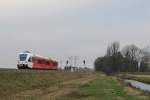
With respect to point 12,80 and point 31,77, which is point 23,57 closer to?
point 31,77

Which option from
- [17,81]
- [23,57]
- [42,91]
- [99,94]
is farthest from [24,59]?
[99,94]

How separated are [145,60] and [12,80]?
16450 cm

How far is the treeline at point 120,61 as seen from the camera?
184 meters

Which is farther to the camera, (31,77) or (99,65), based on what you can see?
(99,65)

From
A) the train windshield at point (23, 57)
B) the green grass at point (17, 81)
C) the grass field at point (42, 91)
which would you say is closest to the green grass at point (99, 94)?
the grass field at point (42, 91)

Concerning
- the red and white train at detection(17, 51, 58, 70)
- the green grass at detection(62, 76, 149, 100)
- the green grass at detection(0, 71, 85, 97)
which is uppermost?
the red and white train at detection(17, 51, 58, 70)

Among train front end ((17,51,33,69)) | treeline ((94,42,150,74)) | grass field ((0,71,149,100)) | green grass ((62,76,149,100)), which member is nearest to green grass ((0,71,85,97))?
grass field ((0,71,149,100))

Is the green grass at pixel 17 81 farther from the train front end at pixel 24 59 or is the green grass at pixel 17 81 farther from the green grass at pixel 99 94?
the train front end at pixel 24 59

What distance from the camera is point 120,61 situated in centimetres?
18462

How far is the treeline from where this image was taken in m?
184

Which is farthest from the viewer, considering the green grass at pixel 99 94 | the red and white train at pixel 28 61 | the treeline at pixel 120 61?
the treeline at pixel 120 61

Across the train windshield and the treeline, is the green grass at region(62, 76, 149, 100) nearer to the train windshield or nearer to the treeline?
the train windshield

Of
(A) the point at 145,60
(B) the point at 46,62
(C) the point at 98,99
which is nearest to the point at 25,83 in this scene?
(C) the point at 98,99

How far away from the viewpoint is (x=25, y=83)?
43.0 meters
